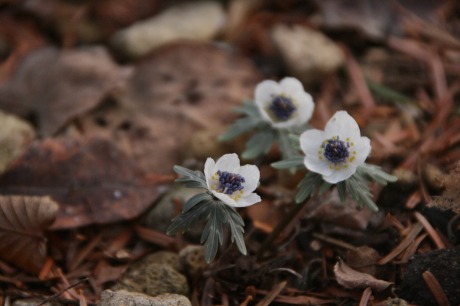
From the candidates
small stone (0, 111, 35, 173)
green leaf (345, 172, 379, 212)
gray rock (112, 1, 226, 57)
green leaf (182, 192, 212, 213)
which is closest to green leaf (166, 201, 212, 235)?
green leaf (182, 192, 212, 213)

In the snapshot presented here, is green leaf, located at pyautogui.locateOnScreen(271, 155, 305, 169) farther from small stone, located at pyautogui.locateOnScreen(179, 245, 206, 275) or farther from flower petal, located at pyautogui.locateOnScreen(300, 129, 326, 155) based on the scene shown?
small stone, located at pyautogui.locateOnScreen(179, 245, 206, 275)

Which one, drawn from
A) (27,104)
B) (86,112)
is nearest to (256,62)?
(86,112)

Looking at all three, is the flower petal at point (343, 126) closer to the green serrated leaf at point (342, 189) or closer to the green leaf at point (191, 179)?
the green serrated leaf at point (342, 189)

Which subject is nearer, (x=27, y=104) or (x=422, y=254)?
(x=422, y=254)

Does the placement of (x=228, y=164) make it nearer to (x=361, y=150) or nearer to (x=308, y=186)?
(x=308, y=186)

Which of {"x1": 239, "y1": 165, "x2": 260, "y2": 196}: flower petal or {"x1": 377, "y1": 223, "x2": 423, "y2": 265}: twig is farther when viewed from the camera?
{"x1": 377, "y1": 223, "x2": 423, "y2": 265}: twig

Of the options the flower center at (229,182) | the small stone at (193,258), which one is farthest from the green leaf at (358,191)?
the small stone at (193,258)

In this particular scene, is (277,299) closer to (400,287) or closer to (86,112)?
(400,287)
